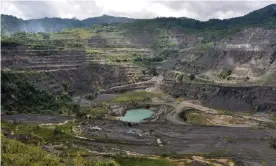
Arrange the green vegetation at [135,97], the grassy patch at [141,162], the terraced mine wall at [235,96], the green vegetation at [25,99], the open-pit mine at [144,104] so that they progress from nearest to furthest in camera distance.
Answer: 1. the grassy patch at [141,162]
2. the open-pit mine at [144,104]
3. the green vegetation at [25,99]
4. the terraced mine wall at [235,96]
5. the green vegetation at [135,97]

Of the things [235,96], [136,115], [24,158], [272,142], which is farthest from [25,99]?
[272,142]

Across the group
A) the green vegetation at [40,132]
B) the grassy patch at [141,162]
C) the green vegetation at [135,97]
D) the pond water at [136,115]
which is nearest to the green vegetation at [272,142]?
the grassy patch at [141,162]

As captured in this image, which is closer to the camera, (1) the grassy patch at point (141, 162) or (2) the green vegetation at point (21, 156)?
(2) the green vegetation at point (21, 156)

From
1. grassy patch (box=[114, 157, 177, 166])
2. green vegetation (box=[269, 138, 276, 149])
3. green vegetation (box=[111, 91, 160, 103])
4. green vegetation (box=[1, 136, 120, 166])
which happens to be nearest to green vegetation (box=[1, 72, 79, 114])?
green vegetation (box=[111, 91, 160, 103])

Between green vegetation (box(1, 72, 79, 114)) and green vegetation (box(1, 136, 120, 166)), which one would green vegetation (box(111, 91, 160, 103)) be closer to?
green vegetation (box(1, 72, 79, 114))

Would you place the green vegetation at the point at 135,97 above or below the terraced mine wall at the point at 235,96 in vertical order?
below

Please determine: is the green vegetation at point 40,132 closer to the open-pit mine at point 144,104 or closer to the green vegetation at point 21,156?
the open-pit mine at point 144,104

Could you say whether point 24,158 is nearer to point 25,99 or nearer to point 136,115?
point 25,99

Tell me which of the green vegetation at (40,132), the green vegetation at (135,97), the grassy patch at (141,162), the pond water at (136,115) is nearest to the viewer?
the grassy patch at (141,162)
